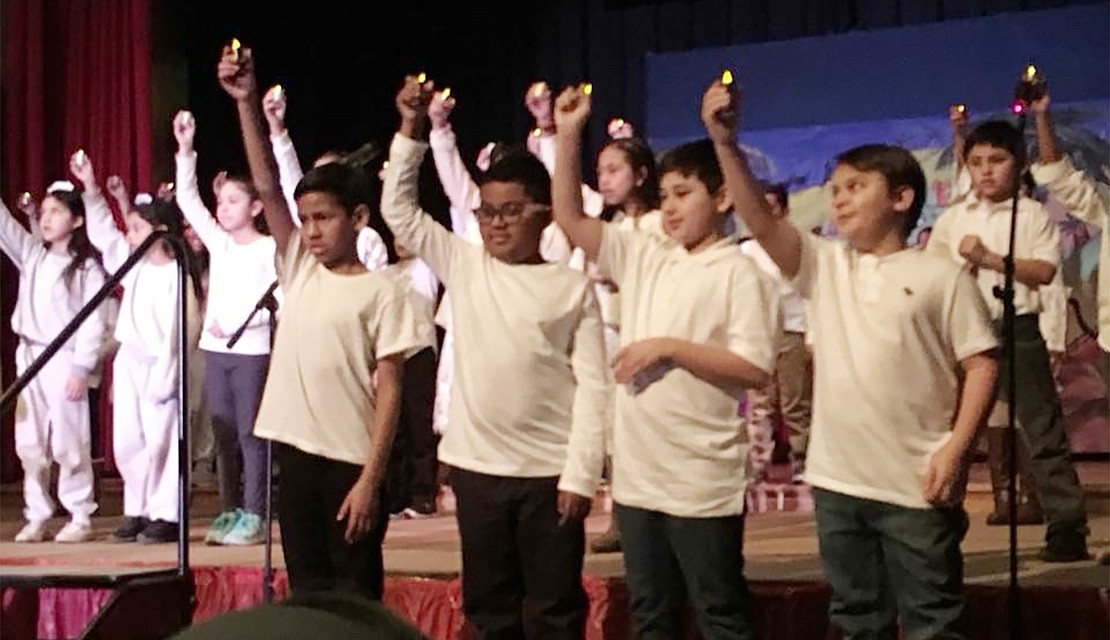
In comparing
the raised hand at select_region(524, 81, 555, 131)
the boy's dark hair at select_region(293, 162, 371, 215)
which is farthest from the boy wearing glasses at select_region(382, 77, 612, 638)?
the raised hand at select_region(524, 81, 555, 131)

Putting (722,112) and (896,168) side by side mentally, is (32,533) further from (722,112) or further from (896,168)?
(896,168)

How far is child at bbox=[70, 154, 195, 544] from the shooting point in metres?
4.59

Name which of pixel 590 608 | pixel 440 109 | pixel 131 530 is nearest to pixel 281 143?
pixel 440 109

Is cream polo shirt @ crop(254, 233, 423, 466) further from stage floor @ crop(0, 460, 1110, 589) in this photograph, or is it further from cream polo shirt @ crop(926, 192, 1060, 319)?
cream polo shirt @ crop(926, 192, 1060, 319)

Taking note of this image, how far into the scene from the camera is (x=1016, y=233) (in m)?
3.66

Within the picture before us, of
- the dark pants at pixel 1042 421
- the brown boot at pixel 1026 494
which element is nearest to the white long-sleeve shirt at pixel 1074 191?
the dark pants at pixel 1042 421

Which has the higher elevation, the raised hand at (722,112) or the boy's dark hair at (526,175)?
the raised hand at (722,112)

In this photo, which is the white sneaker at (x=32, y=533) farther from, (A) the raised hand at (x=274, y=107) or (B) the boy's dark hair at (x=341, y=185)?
(B) the boy's dark hair at (x=341, y=185)

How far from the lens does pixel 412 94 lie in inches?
116

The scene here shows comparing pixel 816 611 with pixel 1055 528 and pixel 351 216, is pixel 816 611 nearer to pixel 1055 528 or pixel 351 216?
pixel 1055 528

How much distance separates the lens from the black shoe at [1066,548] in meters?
3.59

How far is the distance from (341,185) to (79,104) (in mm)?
4265

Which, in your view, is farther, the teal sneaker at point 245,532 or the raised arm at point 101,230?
the raised arm at point 101,230

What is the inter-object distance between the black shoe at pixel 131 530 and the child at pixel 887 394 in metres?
2.68
